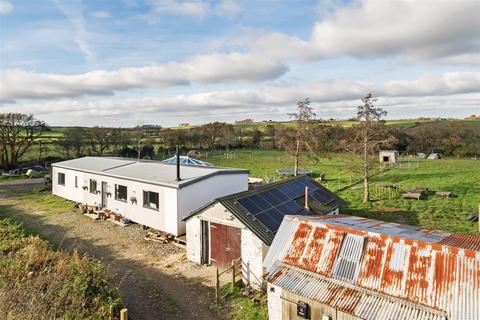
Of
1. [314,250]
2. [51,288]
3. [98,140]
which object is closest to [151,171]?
[51,288]

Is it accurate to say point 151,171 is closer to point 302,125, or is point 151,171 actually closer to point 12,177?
point 302,125

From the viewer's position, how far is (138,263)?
15.6 metres

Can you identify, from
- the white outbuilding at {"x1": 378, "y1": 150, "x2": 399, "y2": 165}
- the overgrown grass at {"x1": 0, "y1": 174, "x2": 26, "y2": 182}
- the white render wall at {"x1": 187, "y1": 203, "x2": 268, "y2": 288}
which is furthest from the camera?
the white outbuilding at {"x1": 378, "y1": 150, "x2": 399, "y2": 165}

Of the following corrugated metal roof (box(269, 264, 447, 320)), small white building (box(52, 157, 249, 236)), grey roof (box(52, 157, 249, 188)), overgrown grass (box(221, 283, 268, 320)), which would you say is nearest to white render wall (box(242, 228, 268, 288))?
overgrown grass (box(221, 283, 268, 320))

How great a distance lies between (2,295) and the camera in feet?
31.7

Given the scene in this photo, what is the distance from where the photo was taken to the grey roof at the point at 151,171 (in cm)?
1967

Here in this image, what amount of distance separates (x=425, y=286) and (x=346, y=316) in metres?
2.00

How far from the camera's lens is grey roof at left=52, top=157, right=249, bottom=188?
19.7m

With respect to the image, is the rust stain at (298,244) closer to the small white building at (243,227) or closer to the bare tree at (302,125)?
the small white building at (243,227)

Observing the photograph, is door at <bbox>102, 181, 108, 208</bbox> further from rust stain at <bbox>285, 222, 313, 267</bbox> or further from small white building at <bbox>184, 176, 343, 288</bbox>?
rust stain at <bbox>285, 222, 313, 267</bbox>

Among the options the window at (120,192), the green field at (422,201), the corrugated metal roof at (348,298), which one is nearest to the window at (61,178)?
the window at (120,192)

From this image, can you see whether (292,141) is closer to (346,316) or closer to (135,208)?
(135,208)

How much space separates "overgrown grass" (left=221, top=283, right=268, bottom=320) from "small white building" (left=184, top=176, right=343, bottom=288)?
680mm

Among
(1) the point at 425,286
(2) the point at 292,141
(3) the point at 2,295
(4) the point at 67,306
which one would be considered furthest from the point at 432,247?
(2) the point at 292,141
